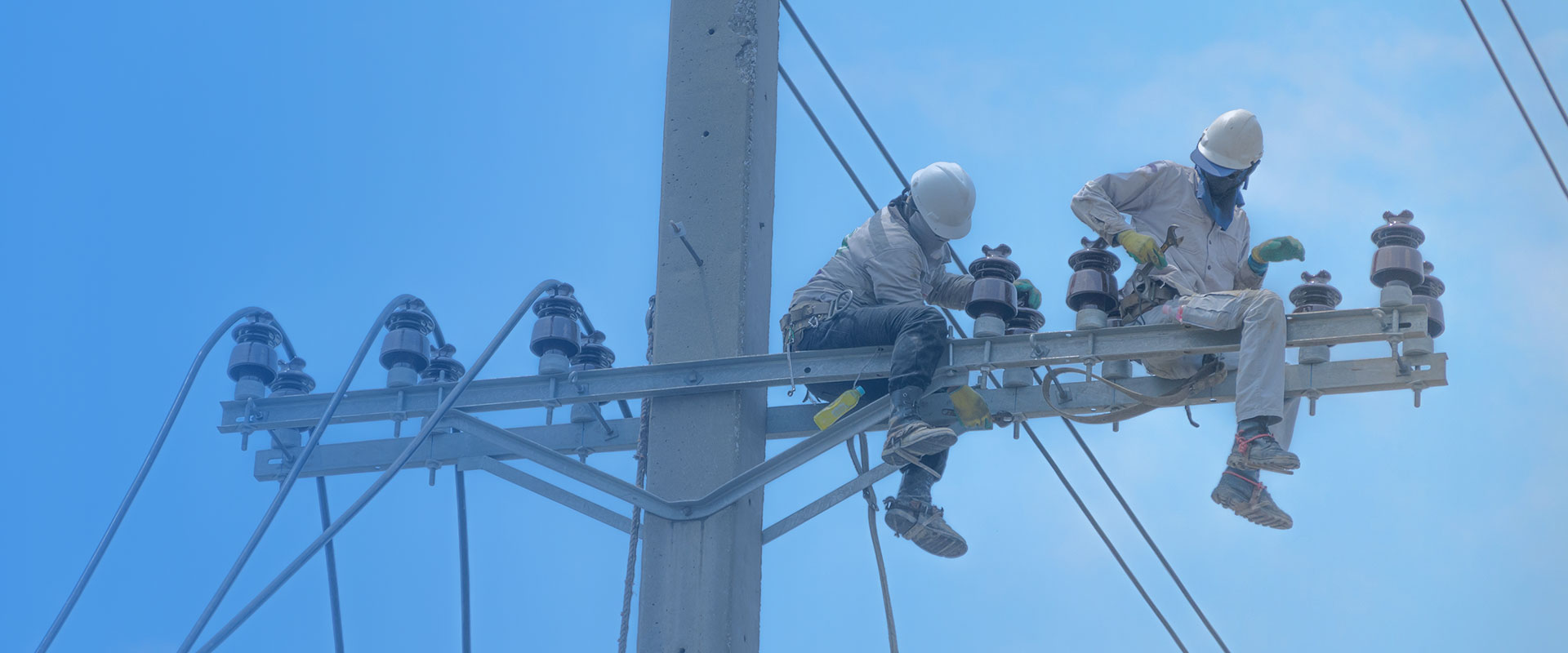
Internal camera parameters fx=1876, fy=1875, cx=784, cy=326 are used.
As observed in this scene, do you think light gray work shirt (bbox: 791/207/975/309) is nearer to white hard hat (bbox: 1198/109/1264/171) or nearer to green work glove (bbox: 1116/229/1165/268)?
green work glove (bbox: 1116/229/1165/268)

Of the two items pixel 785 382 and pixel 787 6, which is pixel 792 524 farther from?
pixel 787 6

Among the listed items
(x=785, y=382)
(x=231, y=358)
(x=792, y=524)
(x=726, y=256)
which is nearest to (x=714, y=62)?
(x=726, y=256)

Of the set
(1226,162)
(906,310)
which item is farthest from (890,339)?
(1226,162)

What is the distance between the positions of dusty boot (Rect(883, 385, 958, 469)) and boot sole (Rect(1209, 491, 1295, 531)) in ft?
3.73

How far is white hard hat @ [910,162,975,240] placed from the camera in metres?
8.77

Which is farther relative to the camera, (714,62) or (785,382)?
(714,62)

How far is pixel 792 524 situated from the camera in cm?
823

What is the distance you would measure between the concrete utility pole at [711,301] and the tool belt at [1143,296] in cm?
165

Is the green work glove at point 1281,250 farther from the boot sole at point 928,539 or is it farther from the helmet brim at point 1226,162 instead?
the boot sole at point 928,539

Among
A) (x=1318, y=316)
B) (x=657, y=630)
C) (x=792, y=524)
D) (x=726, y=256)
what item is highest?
(x=726, y=256)

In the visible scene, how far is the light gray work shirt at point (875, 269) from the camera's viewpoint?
866cm

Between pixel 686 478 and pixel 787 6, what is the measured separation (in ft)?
10.9

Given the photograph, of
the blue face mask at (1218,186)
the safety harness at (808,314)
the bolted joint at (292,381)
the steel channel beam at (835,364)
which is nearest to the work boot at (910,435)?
the steel channel beam at (835,364)

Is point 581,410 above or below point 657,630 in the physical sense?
above
